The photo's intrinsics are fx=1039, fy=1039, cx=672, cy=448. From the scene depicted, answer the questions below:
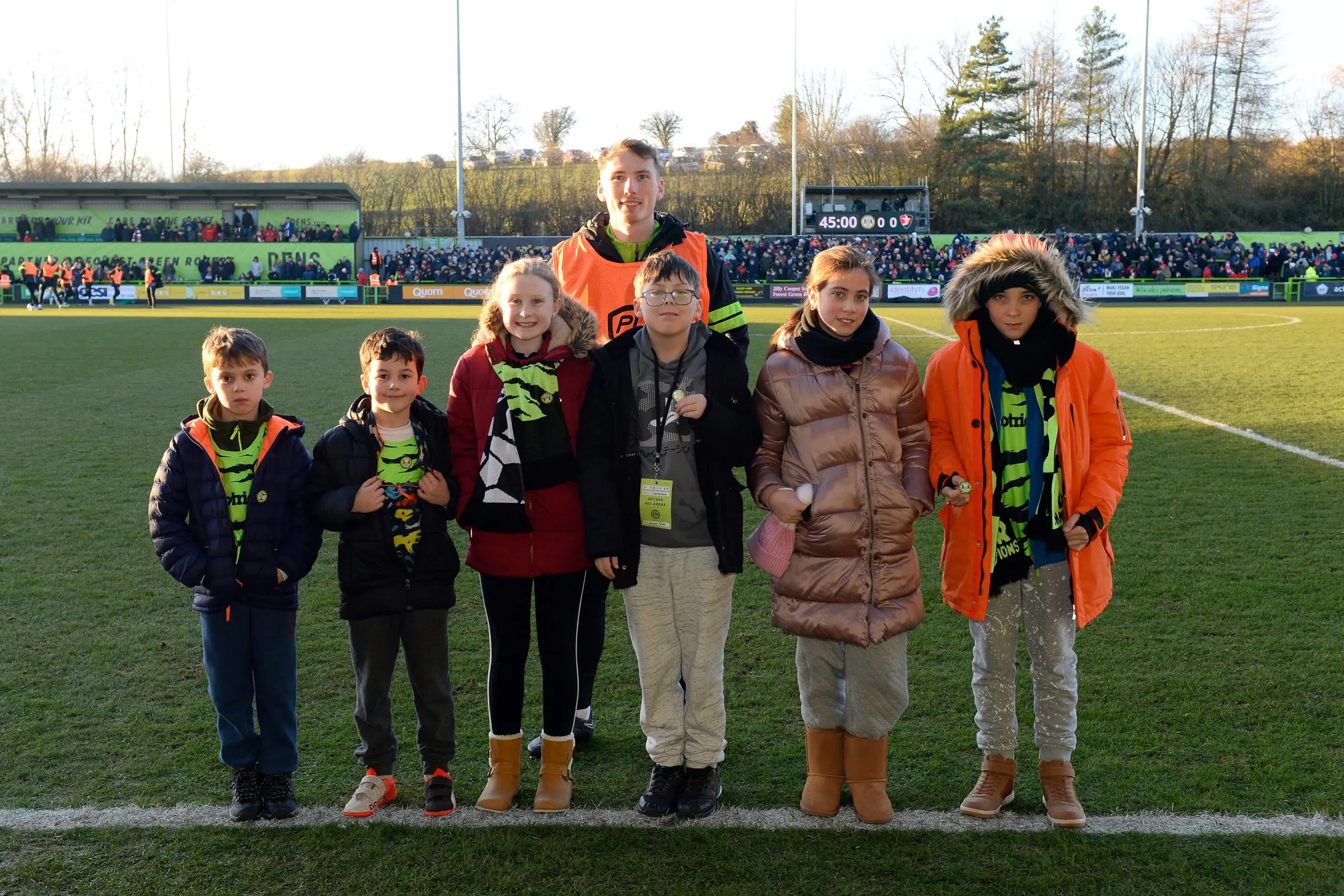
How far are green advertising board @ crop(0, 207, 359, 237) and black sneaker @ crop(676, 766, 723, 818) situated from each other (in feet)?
142

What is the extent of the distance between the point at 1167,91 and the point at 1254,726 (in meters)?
65.3

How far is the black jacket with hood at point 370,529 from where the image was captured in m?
3.21

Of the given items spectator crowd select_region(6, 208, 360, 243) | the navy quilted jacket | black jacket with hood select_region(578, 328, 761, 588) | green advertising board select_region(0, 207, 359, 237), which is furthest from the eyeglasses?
green advertising board select_region(0, 207, 359, 237)

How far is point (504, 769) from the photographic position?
3.29 metres

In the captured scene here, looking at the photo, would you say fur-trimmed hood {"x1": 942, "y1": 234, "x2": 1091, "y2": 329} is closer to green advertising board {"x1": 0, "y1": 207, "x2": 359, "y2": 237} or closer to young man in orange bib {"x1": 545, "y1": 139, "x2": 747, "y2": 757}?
young man in orange bib {"x1": 545, "y1": 139, "x2": 747, "y2": 757}

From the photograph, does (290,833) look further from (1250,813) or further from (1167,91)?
(1167,91)

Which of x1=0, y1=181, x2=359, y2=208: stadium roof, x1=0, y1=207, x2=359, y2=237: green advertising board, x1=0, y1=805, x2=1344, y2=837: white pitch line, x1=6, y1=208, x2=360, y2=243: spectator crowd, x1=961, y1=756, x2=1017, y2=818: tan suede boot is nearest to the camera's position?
x1=0, y1=805, x2=1344, y2=837: white pitch line

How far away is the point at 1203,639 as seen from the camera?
4496 mm

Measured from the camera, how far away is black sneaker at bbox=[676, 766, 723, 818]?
125 inches

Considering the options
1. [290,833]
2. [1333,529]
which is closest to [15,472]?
[290,833]

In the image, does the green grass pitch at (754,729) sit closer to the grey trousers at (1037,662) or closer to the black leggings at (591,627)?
the grey trousers at (1037,662)

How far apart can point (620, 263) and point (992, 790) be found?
2110 millimetres

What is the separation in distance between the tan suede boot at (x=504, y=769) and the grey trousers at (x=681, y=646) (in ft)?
1.36

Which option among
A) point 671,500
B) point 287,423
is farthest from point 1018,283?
point 287,423
